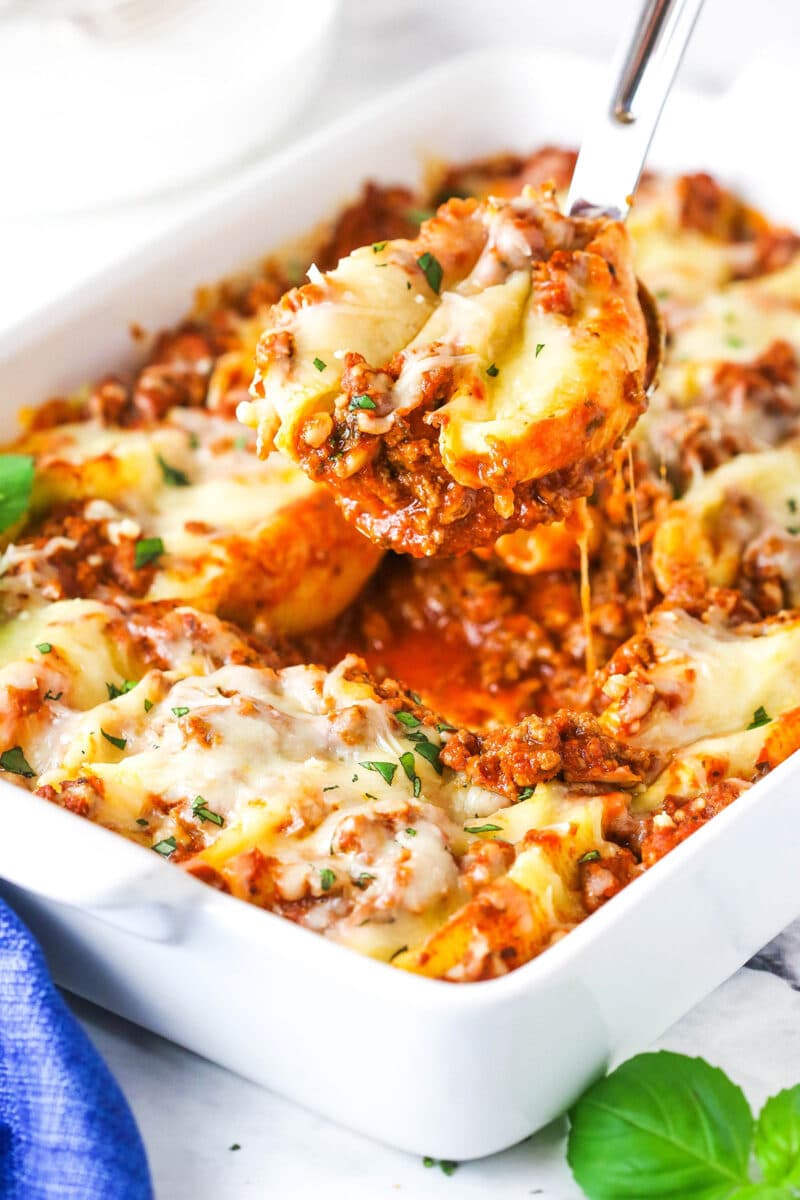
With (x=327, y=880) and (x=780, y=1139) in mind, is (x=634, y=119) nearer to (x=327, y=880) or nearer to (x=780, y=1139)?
(x=327, y=880)

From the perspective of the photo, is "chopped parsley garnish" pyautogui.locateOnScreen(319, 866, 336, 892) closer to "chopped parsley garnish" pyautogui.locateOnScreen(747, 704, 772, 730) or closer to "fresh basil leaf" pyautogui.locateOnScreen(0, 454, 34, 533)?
"chopped parsley garnish" pyautogui.locateOnScreen(747, 704, 772, 730)

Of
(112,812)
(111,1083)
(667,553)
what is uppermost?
(112,812)

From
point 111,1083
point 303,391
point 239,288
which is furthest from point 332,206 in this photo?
point 111,1083

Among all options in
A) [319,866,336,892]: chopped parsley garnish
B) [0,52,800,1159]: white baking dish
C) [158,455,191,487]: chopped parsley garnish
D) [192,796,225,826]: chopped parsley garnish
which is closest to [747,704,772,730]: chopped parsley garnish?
[0,52,800,1159]: white baking dish

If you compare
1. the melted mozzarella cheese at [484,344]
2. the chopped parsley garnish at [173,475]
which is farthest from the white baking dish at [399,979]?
the chopped parsley garnish at [173,475]

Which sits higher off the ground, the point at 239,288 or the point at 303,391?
the point at 303,391

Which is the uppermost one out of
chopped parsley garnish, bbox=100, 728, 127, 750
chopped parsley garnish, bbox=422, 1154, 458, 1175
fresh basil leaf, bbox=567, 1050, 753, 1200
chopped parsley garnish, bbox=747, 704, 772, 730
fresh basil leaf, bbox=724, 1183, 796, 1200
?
chopped parsley garnish, bbox=100, 728, 127, 750

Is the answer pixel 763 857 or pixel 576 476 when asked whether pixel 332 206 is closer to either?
pixel 576 476
